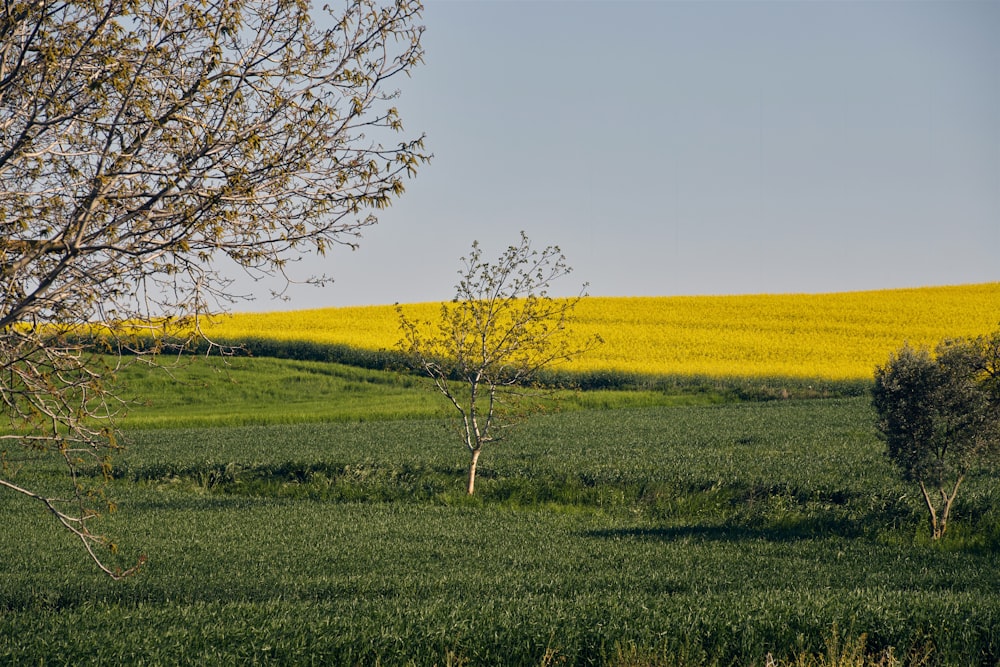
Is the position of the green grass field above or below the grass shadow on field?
above

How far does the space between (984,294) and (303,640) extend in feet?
257

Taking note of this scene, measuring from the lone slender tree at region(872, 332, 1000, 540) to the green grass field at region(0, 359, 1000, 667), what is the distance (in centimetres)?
162

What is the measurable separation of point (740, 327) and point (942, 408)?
49787 mm

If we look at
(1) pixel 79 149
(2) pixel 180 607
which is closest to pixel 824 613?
(2) pixel 180 607

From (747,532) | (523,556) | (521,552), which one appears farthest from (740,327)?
(523,556)

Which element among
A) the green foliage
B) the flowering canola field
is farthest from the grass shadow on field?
the flowering canola field

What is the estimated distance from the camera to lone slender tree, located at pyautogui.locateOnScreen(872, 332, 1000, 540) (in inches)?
741

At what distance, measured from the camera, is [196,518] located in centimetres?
2133

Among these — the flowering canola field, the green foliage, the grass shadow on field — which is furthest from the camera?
the flowering canola field

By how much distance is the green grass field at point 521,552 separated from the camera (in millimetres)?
10414

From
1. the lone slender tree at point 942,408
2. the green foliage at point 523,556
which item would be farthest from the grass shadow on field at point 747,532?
the lone slender tree at point 942,408

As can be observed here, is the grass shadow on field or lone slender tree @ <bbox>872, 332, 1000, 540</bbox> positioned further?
the grass shadow on field

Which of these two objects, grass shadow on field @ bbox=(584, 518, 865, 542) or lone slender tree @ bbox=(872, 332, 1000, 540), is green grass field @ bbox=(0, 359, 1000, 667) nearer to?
grass shadow on field @ bbox=(584, 518, 865, 542)

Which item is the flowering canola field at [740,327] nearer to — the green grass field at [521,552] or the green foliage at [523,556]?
the green grass field at [521,552]
